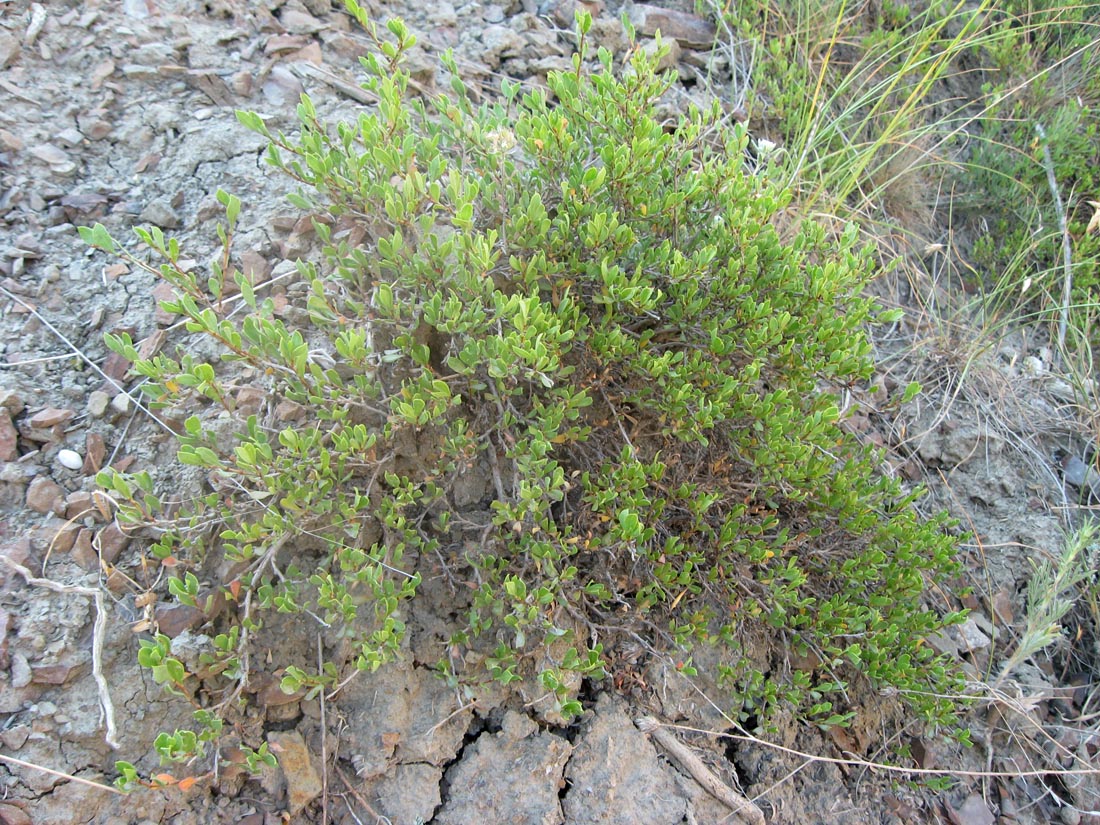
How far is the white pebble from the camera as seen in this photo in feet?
7.54

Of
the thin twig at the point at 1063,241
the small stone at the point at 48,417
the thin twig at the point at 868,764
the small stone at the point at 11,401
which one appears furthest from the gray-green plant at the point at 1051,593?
the small stone at the point at 11,401

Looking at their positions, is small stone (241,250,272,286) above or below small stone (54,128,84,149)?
below

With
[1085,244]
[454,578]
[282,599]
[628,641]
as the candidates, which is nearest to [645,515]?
[628,641]

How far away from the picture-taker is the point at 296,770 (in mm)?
2146

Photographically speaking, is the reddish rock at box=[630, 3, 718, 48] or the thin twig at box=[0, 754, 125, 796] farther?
the reddish rock at box=[630, 3, 718, 48]

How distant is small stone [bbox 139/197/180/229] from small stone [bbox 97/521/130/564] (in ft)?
3.78

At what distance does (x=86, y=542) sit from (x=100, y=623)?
252 mm

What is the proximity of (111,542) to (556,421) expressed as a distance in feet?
4.25

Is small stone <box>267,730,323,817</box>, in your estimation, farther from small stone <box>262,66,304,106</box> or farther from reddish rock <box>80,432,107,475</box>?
small stone <box>262,66,304,106</box>

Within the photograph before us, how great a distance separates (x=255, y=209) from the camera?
283cm

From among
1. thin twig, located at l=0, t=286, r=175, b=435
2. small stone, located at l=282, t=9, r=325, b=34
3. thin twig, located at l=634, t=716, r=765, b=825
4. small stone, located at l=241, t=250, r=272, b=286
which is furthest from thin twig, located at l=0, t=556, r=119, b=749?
small stone, located at l=282, t=9, r=325, b=34

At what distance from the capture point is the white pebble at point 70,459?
2.30 meters

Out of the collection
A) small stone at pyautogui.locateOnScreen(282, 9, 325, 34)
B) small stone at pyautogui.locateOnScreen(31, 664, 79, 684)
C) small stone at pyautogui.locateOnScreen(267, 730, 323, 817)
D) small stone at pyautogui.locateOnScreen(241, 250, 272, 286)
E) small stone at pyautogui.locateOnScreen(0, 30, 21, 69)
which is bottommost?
small stone at pyautogui.locateOnScreen(267, 730, 323, 817)

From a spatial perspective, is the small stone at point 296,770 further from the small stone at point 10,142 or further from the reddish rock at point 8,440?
the small stone at point 10,142
